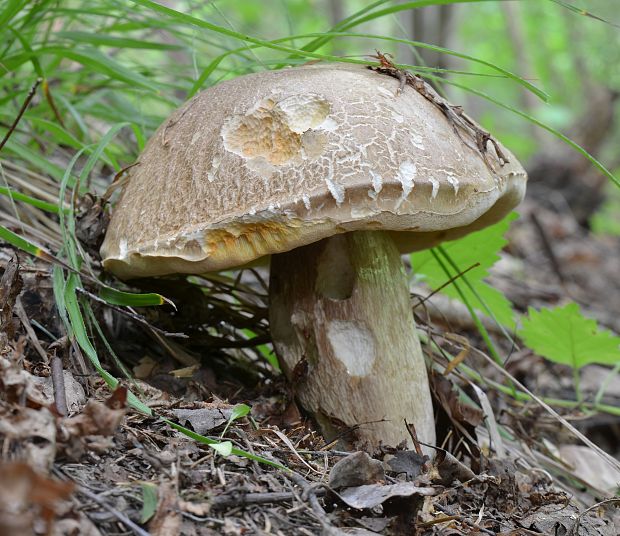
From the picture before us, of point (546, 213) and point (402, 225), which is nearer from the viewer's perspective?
point (402, 225)

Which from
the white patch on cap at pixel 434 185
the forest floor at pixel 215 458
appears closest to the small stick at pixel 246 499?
the forest floor at pixel 215 458

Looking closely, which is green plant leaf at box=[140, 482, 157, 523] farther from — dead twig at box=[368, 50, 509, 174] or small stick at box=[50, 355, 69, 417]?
dead twig at box=[368, 50, 509, 174]

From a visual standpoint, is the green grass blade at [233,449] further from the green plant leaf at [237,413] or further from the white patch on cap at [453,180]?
the white patch on cap at [453,180]

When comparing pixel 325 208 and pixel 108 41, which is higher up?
pixel 108 41

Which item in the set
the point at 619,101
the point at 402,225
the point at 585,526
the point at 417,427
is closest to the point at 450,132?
the point at 402,225

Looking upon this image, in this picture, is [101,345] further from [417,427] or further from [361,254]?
[417,427]

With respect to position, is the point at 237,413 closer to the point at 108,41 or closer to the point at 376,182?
the point at 376,182

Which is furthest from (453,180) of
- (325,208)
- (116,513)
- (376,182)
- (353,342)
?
(116,513)
